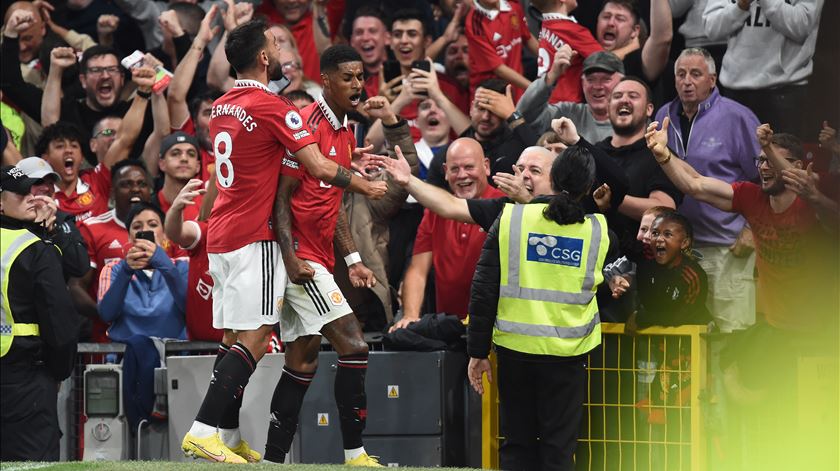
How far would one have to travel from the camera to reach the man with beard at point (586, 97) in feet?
31.3

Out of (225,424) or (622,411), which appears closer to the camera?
(225,424)

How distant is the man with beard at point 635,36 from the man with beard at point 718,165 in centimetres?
64

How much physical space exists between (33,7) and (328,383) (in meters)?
5.66

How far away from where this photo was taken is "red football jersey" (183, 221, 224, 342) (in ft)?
29.9

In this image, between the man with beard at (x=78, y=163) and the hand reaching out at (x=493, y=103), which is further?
the man with beard at (x=78, y=163)

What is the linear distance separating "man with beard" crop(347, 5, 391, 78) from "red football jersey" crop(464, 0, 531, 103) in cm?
84

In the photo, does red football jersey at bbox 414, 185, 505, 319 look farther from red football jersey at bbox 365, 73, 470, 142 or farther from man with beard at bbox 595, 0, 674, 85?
red football jersey at bbox 365, 73, 470, 142

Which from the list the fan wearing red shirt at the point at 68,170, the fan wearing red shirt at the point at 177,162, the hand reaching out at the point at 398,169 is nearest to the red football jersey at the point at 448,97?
the fan wearing red shirt at the point at 177,162

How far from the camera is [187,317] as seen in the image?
→ 9.24 metres

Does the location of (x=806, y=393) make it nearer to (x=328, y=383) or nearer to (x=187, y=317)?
(x=328, y=383)

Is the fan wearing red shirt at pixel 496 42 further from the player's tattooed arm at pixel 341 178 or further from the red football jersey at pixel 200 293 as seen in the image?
the player's tattooed arm at pixel 341 178

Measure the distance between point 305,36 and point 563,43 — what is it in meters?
2.76

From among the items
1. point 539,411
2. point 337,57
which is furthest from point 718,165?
point 337,57

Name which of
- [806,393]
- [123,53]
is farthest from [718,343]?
[123,53]
